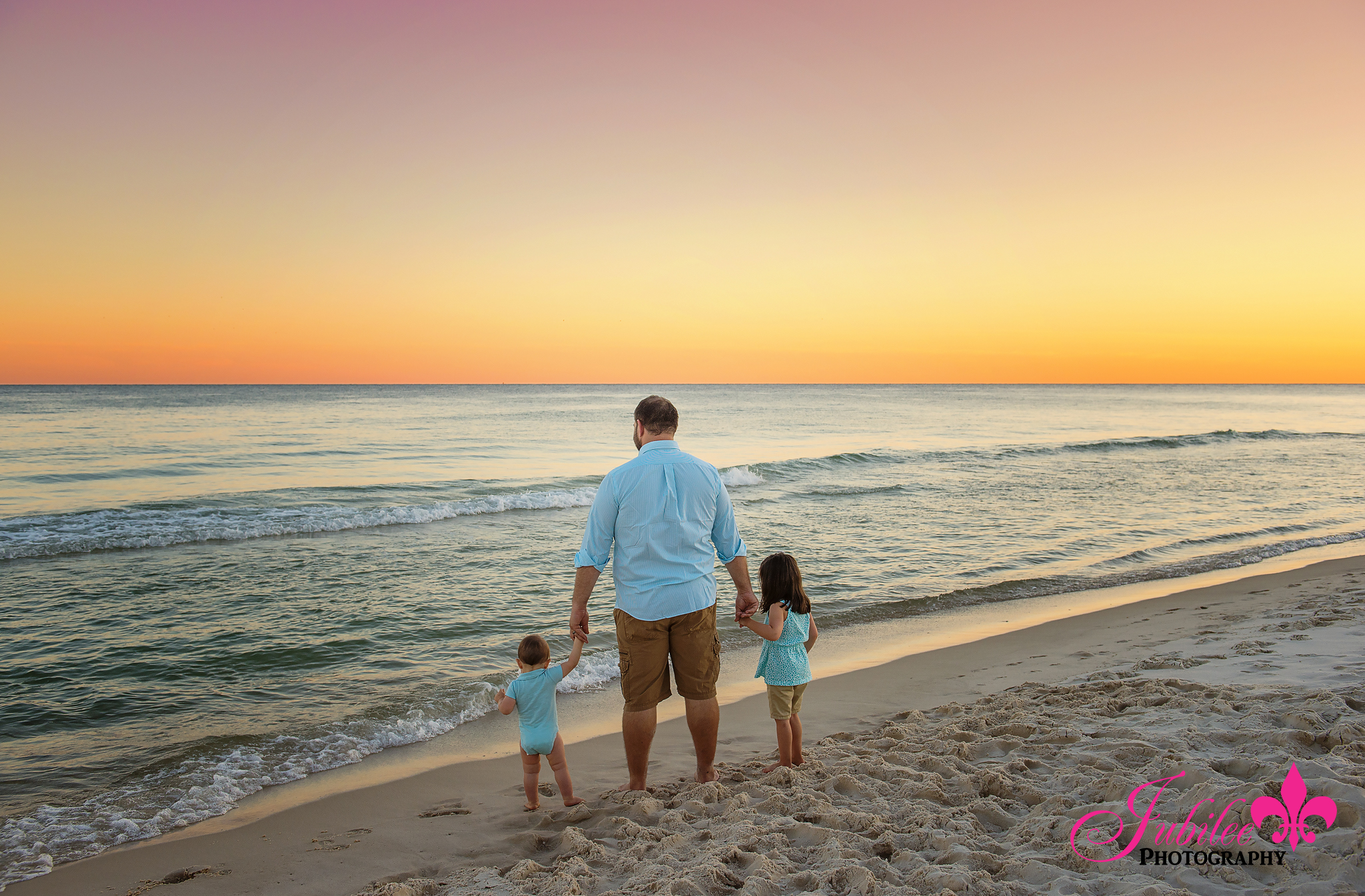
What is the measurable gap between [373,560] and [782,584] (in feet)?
29.5

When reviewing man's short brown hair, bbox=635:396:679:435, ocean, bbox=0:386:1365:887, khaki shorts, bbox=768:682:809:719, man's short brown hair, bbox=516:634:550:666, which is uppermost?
man's short brown hair, bbox=635:396:679:435

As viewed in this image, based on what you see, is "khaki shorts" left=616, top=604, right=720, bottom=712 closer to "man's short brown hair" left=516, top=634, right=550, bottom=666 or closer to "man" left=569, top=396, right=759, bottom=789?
"man" left=569, top=396, right=759, bottom=789

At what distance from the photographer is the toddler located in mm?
4086

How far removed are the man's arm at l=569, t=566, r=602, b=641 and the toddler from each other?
0.98 ft

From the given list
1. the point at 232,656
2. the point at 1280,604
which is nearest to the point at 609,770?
the point at 232,656

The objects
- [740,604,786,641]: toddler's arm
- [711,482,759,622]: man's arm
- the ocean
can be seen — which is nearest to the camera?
[711,482,759,622]: man's arm

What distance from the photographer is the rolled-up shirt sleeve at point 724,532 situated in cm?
404

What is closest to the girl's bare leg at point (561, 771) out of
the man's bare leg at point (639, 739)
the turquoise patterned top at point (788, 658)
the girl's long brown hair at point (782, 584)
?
the man's bare leg at point (639, 739)

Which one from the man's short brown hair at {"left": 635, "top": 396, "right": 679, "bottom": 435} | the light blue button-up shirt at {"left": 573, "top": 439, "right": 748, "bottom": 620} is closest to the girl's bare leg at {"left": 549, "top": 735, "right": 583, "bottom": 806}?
the light blue button-up shirt at {"left": 573, "top": 439, "right": 748, "bottom": 620}

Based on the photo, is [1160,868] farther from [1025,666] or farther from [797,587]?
[1025,666]

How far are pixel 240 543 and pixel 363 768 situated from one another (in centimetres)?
929

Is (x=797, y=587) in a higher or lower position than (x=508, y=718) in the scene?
higher

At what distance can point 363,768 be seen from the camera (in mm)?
5051

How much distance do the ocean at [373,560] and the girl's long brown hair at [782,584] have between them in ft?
9.32
